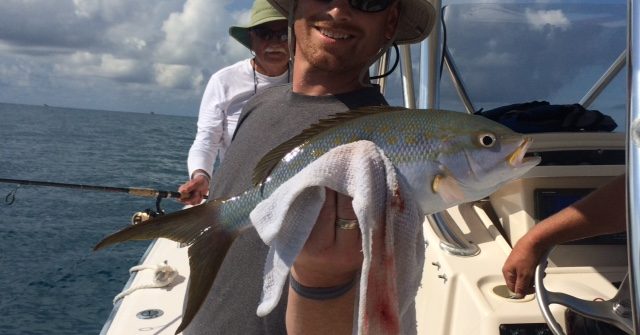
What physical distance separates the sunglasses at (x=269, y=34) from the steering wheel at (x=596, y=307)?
236cm

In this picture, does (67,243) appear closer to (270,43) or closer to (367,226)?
(270,43)

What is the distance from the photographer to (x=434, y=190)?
1.08m

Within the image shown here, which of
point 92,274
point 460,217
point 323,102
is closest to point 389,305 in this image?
point 323,102

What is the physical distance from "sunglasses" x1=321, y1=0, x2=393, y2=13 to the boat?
0.61 metres

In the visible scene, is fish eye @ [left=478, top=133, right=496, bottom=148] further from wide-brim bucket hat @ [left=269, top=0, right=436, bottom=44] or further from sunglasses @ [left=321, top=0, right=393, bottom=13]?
wide-brim bucket hat @ [left=269, top=0, right=436, bottom=44]

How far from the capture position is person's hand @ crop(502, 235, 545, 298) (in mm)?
1867

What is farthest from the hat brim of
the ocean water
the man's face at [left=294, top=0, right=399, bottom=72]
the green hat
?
the ocean water

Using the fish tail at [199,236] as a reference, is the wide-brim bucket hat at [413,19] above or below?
above

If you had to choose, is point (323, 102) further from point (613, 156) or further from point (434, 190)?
point (613, 156)

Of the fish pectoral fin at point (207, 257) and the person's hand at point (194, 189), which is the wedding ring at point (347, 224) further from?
the person's hand at point (194, 189)

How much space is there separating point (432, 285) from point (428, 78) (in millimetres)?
914

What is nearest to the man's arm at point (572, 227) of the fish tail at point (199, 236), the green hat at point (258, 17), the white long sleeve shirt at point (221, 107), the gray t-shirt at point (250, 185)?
the gray t-shirt at point (250, 185)

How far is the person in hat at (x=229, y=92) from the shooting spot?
357cm

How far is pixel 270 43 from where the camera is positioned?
356 cm
